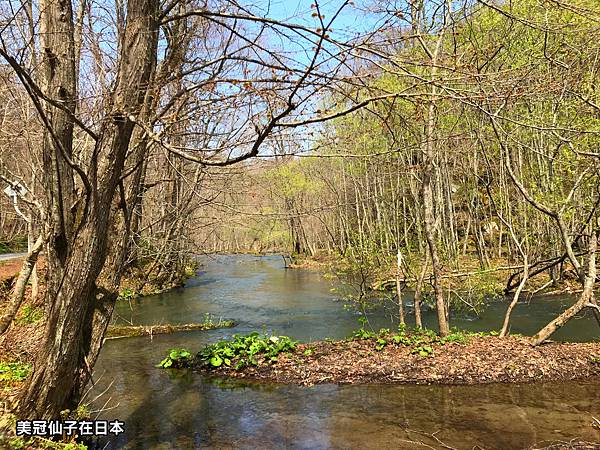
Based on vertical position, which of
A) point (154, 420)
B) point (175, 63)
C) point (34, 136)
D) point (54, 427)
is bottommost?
point (154, 420)

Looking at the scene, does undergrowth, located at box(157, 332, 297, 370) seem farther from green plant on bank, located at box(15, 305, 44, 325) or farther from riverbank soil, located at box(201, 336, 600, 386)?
green plant on bank, located at box(15, 305, 44, 325)

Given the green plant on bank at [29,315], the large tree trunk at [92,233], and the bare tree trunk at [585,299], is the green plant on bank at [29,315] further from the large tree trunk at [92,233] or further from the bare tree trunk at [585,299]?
the bare tree trunk at [585,299]

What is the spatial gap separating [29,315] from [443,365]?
793 centimetres

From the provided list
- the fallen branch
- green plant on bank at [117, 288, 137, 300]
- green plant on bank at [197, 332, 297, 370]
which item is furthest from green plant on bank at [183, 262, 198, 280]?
green plant on bank at [197, 332, 297, 370]

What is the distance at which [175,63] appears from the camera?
5.17 meters

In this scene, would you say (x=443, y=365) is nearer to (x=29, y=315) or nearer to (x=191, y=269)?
(x=29, y=315)

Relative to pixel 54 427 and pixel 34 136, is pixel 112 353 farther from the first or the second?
pixel 54 427

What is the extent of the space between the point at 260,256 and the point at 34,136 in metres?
30.7

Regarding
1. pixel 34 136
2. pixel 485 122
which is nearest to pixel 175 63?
pixel 34 136

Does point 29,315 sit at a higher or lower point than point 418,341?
higher

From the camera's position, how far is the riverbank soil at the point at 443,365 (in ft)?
23.5

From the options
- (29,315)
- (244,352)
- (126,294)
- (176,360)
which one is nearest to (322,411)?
(244,352)

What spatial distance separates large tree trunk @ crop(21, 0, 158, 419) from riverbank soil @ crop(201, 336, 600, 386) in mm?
4322

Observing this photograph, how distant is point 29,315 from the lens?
868 centimetres
